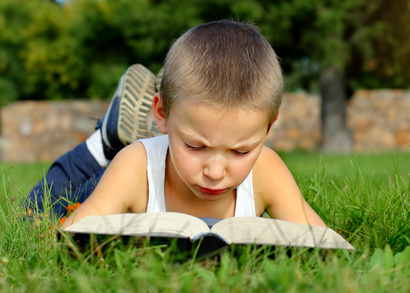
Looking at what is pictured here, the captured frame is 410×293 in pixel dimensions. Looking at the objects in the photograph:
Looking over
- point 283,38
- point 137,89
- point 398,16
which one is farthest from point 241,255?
point 398,16

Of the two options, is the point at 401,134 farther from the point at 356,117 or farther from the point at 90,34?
the point at 90,34

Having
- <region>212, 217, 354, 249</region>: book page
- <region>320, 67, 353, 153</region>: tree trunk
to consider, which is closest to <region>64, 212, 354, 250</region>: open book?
<region>212, 217, 354, 249</region>: book page

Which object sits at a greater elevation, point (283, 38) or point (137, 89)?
point (137, 89)

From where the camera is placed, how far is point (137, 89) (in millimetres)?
3018

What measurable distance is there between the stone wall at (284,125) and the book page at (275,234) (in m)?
11.8

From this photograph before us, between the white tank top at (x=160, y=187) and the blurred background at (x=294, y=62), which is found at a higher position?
the white tank top at (x=160, y=187)

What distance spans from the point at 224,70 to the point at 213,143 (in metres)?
0.25

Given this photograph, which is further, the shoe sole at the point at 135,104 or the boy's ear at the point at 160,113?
the shoe sole at the point at 135,104

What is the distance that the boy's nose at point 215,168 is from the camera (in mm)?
1622

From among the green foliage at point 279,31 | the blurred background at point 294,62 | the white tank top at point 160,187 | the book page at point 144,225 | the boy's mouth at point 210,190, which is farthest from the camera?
the blurred background at point 294,62

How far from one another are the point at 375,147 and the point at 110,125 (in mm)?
12070

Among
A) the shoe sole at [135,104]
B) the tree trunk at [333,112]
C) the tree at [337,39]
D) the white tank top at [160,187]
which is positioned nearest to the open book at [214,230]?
the white tank top at [160,187]

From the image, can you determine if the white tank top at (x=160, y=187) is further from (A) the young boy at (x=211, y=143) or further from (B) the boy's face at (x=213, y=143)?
(B) the boy's face at (x=213, y=143)

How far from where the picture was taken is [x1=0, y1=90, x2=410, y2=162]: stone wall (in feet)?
44.0
